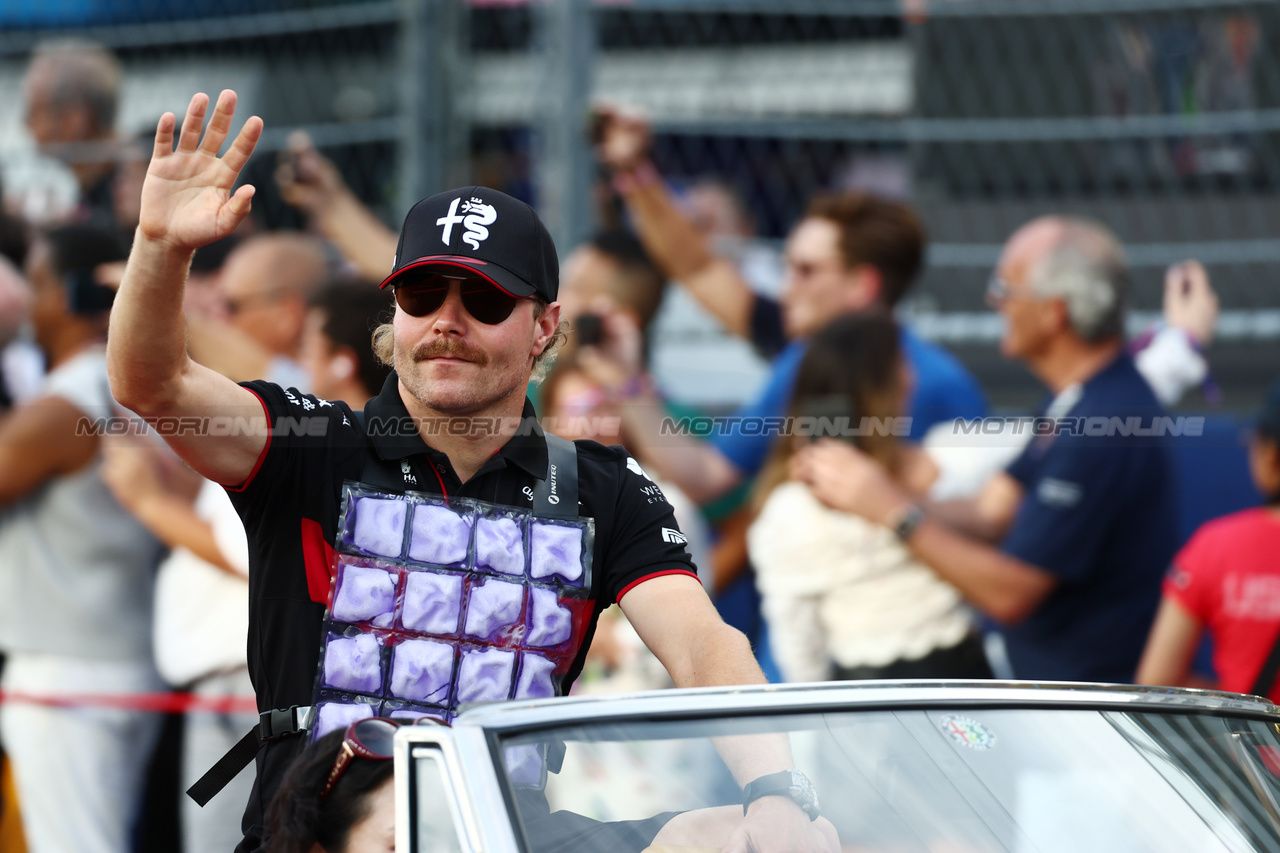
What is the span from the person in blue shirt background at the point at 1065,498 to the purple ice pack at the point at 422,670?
217 cm

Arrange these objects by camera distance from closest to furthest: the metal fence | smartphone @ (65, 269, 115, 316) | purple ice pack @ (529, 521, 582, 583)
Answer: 1. purple ice pack @ (529, 521, 582, 583)
2. the metal fence
3. smartphone @ (65, 269, 115, 316)

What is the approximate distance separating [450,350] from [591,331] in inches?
92.1

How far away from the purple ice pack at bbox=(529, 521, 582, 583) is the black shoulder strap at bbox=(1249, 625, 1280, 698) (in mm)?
2384

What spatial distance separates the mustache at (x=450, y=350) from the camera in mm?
2133

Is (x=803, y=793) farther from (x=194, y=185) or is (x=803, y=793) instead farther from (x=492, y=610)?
(x=194, y=185)

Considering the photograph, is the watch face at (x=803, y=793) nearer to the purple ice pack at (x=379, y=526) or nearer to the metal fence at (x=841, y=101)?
the purple ice pack at (x=379, y=526)

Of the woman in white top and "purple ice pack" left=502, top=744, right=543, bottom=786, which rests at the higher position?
the woman in white top

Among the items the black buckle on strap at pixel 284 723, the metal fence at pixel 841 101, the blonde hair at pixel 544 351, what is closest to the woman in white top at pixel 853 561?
the metal fence at pixel 841 101

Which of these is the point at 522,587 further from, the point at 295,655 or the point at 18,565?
the point at 18,565

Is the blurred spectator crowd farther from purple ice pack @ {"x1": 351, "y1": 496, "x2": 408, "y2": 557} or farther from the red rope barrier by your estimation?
purple ice pack @ {"x1": 351, "y1": 496, "x2": 408, "y2": 557}

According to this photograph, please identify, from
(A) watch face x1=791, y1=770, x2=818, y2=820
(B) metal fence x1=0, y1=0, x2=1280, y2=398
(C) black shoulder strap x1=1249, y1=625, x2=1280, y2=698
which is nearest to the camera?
(A) watch face x1=791, y1=770, x2=818, y2=820

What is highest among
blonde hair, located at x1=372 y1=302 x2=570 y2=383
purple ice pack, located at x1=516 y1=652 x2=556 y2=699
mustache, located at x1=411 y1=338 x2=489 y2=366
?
blonde hair, located at x1=372 y1=302 x2=570 y2=383

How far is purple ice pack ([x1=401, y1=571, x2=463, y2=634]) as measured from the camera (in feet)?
6.95

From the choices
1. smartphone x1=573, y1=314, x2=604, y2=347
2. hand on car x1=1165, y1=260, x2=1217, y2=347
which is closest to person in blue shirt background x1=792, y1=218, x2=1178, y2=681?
hand on car x1=1165, y1=260, x2=1217, y2=347
